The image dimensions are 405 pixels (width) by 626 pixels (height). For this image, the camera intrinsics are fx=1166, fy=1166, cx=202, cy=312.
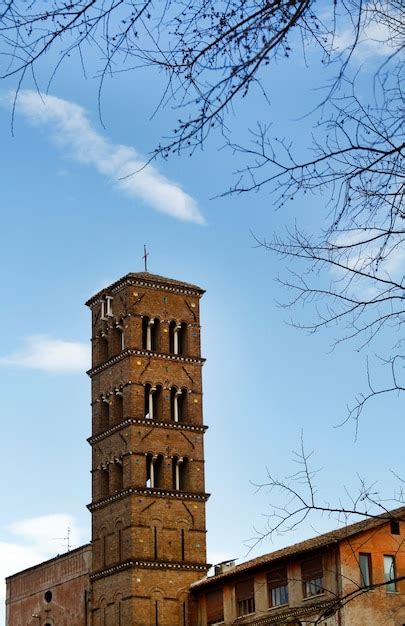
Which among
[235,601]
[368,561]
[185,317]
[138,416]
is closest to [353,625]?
[368,561]

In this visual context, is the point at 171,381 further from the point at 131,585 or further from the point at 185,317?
the point at 131,585

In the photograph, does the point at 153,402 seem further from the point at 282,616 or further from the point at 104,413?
the point at 282,616

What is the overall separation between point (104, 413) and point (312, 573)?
42.8ft

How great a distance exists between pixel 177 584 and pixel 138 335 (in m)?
9.88

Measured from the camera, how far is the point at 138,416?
45.6m

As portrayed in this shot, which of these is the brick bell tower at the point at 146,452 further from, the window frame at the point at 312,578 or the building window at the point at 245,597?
the window frame at the point at 312,578

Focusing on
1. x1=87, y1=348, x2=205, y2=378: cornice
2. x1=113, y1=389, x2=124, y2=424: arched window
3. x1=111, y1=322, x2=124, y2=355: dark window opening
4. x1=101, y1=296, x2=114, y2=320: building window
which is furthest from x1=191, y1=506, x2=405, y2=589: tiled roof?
x1=101, y1=296, x2=114, y2=320: building window

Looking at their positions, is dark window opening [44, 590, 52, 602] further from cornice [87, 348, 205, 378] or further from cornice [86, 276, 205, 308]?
cornice [86, 276, 205, 308]

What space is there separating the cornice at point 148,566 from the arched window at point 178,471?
3125mm

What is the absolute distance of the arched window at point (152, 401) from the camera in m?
46.5

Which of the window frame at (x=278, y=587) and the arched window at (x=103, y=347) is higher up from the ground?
the arched window at (x=103, y=347)

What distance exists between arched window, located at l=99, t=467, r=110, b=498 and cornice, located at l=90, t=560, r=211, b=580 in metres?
3.19

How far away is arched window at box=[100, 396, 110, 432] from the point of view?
47.6 meters

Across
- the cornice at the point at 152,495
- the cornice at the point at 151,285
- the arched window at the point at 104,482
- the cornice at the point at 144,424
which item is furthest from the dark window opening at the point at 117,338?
the cornice at the point at 152,495
